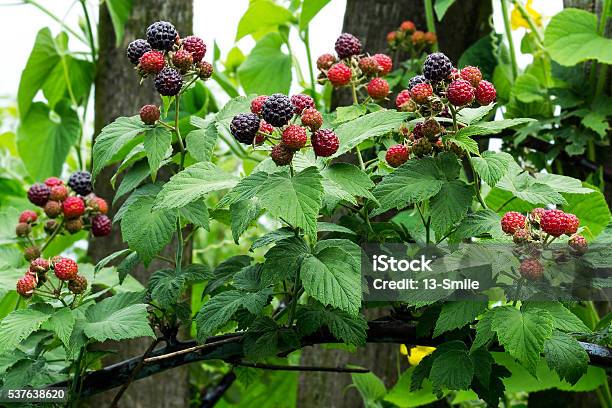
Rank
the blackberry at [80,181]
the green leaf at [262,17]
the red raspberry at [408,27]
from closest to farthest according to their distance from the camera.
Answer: the blackberry at [80,181]
the red raspberry at [408,27]
the green leaf at [262,17]

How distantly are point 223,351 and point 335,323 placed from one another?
19 centimetres

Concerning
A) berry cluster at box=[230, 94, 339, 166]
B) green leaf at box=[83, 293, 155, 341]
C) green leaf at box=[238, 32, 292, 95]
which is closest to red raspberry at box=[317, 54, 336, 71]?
berry cluster at box=[230, 94, 339, 166]

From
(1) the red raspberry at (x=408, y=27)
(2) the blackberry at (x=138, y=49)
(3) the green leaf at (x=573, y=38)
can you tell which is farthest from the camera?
(1) the red raspberry at (x=408, y=27)

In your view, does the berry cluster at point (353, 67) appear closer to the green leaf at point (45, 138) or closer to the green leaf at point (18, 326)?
the green leaf at point (18, 326)

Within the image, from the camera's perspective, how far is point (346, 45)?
3.49 ft

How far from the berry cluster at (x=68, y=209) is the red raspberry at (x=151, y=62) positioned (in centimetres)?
43

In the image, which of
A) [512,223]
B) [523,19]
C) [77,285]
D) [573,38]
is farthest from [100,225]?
[523,19]

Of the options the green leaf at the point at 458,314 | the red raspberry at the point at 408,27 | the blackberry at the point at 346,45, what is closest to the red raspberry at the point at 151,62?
the blackberry at the point at 346,45

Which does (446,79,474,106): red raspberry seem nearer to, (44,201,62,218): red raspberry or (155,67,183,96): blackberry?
(155,67,183,96): blackberry

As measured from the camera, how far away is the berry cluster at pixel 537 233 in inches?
31.7

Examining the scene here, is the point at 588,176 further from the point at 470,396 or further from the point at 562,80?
the point at 470,396

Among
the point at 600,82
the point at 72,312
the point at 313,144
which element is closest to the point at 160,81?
the point at 313,144

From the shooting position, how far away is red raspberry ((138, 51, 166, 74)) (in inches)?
35.8

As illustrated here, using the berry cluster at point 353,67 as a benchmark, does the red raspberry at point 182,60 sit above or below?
→ above
